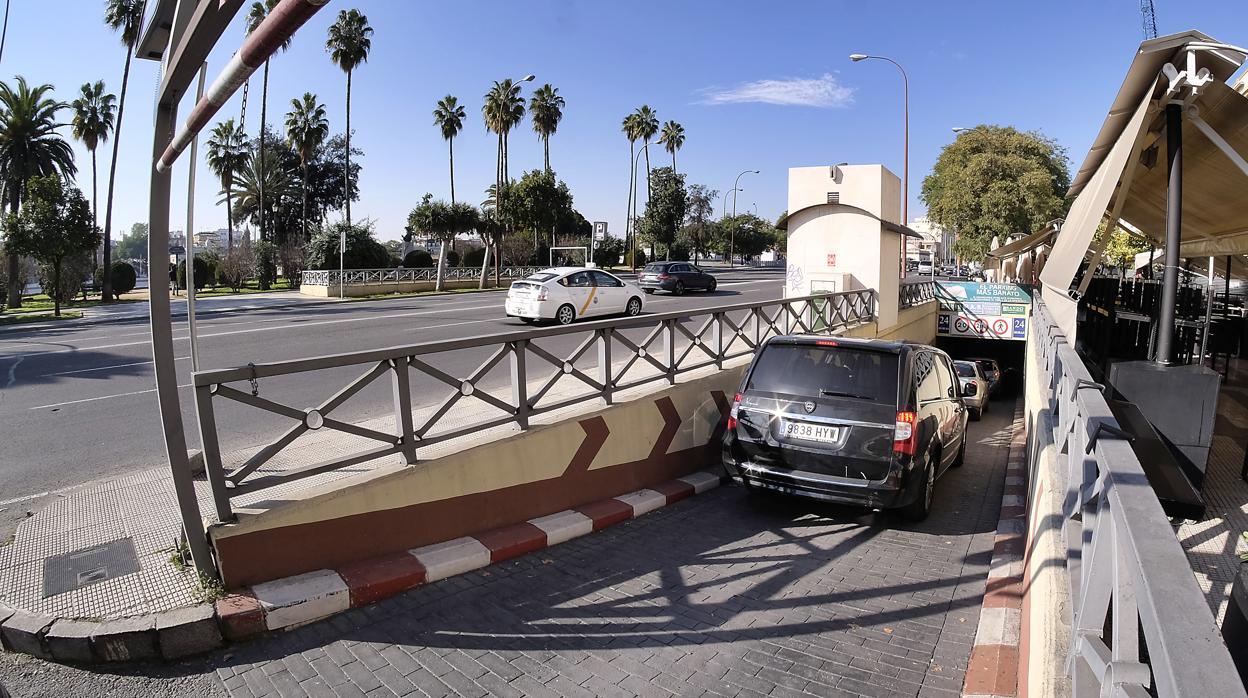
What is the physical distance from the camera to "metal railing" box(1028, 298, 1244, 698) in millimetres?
1336

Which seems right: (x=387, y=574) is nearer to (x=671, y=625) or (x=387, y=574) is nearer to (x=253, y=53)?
(x=671, y=625)

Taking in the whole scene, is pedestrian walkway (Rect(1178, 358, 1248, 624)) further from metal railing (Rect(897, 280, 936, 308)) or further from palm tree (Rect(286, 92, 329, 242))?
palm tree (Rect(286, 92, 329, 242))

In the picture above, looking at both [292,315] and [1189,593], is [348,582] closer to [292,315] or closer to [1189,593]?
[1189,593]

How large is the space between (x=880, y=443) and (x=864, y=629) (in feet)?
6.36

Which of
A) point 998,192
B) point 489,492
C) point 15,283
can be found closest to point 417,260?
point 15,283

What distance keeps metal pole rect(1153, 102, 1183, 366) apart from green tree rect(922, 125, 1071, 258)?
25.5 m

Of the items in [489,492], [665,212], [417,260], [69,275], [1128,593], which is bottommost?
[489,492]

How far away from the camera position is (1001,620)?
433 cm

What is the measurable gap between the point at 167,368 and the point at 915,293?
1990 cm

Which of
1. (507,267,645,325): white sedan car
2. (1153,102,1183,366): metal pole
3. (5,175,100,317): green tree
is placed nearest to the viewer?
(1153,102,1183,366): metal pole

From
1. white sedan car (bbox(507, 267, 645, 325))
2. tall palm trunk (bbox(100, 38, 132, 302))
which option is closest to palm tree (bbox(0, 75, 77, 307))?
tall palm trunk (bbox(100, 38, 132, 302))

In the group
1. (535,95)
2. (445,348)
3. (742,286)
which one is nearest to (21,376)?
(445,348)

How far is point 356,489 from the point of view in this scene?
15.6 ft

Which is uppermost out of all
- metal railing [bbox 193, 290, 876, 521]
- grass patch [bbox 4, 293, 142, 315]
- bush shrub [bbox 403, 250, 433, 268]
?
bush shrub [bbox 403, 250, 433, 268]
